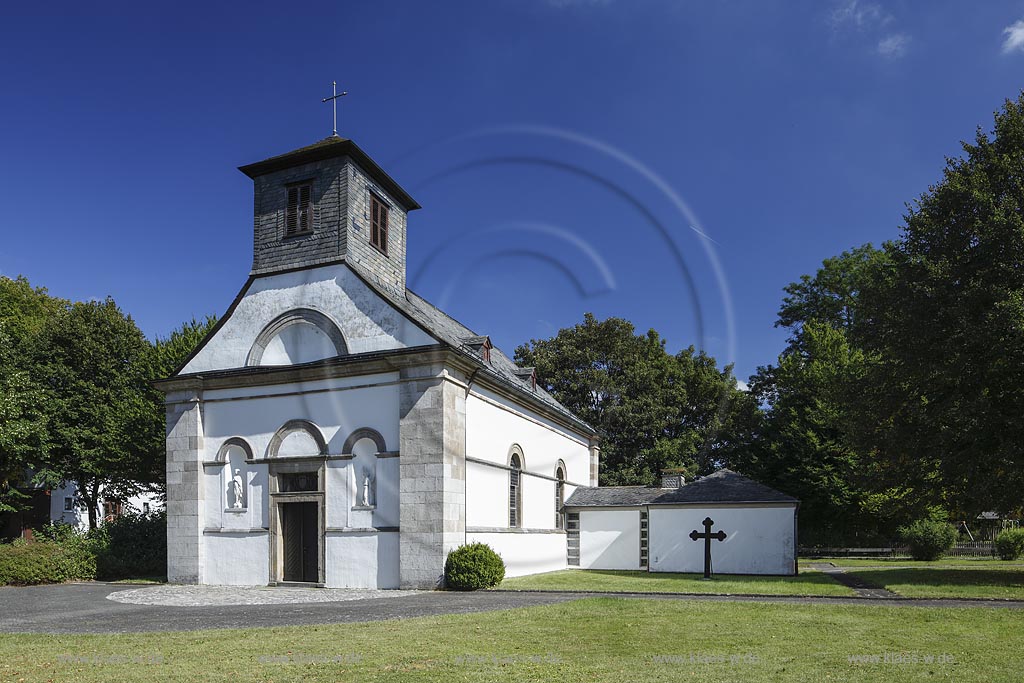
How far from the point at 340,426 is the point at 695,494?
14705mm

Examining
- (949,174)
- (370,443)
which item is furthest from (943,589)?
(370,443)

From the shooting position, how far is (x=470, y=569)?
2145 cm

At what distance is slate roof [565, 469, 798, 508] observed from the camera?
29.3 meters

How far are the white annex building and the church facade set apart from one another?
0.05 m

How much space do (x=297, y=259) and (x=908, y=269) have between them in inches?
773

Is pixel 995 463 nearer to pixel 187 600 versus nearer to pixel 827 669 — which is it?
pixel 827 669

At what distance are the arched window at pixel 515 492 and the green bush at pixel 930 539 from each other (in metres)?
21.9

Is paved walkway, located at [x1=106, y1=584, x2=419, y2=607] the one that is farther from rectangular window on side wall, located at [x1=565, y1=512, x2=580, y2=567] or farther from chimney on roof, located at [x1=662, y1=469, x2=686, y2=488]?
chimney on roof, located at [x1=662, y1=469, x2=686, y2=488]

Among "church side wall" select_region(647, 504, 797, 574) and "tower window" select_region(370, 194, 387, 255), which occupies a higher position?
"tower window" select_region(370, 194, 387, 255)

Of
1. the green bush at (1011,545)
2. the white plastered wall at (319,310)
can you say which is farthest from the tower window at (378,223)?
the green bush at (1011,545)

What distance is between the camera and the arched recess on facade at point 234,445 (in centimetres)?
2555

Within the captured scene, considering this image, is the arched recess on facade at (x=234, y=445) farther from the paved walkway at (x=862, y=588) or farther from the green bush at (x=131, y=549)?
the paved walkway at (x=862, y=588)

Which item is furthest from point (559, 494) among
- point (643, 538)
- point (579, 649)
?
point (579, 649)

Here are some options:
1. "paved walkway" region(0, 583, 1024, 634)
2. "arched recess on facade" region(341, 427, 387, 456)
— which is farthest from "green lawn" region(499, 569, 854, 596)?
"arched recess on facade" region(341, 427, 387, 456)
